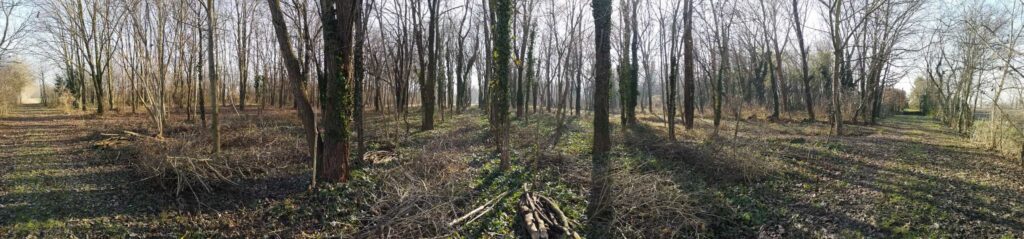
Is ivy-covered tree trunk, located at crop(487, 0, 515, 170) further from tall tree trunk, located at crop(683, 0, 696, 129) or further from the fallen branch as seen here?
tall tree trunk, located at crop(683, 0, 696, 129)

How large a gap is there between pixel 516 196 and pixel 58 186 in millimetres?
6617

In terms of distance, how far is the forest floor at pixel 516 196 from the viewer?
5539mm

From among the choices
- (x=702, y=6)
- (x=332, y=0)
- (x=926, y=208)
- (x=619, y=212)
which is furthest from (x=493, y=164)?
(x=702, y=6)

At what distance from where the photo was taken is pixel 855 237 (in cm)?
541

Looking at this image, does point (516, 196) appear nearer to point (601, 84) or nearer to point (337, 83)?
point (337, 83)

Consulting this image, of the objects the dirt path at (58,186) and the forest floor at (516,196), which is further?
the forest floor at (516,196)

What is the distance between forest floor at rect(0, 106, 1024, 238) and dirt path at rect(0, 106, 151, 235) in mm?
29

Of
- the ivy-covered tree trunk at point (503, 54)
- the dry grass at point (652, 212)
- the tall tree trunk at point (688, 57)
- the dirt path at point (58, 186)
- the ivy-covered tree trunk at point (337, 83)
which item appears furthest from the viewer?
the tall tree trunk at point (688, 57)

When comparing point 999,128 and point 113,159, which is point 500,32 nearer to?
point 113,159

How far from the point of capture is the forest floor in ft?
18.2

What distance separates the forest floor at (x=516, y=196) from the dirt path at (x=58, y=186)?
3 centimetres

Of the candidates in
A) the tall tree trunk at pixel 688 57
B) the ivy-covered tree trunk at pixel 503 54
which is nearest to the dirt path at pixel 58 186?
the ivy-covered tree trunk at pixel 503 54

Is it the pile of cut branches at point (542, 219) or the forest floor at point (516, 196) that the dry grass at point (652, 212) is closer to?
the forest floor at point (516, 196)

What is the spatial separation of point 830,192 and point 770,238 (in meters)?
2.22
